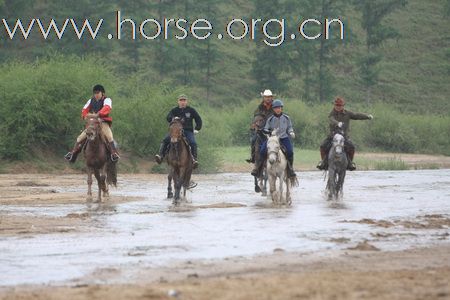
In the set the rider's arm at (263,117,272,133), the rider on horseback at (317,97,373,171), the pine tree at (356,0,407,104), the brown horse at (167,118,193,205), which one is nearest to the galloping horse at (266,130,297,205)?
the rider's arm at (263,117,272,133)

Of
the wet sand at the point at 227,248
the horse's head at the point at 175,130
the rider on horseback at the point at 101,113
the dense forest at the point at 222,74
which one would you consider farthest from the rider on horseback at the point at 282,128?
the dense forest at the point at 222,74

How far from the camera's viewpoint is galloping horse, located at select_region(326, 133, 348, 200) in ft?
82.3

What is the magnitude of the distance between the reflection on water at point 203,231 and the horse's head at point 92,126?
161cm

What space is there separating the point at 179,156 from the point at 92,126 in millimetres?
2023

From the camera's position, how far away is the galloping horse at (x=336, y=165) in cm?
2509

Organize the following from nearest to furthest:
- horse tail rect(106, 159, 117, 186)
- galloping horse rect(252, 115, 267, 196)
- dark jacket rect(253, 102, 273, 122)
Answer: horse tail rect(106, 159, 117, 186)
galloping horse rect(252, 115, 267, 196)
dark jacket rect(253, 102, 273, 122)

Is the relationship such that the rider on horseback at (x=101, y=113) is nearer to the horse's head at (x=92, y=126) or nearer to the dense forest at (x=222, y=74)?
the horse's head at (x=92, y=126)

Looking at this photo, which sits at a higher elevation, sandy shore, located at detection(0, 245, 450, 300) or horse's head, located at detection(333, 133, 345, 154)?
horse's head, located at detection(333, 133, 345, 154)

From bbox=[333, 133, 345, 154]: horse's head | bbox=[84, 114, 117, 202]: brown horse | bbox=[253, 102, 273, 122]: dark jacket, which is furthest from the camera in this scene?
bbox=[253, 102, 273, 122]: dark jacket

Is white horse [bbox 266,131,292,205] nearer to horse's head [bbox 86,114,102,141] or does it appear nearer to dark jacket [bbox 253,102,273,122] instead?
dark jacket [bbox 253,102,273,122]

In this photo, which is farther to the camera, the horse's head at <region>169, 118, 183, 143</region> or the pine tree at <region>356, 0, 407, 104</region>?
the pine tree at <region>356, 0, 407, 104</region>

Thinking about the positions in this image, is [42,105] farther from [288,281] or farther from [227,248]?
[288,281]

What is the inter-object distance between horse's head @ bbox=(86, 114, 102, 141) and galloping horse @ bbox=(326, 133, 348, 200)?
5328 mm

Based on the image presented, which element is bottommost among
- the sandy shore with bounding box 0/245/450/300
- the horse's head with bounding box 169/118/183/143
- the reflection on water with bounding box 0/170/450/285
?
the sandy shore with bounding box 0/245/450/300
